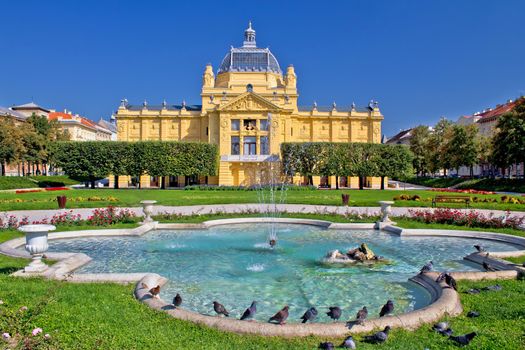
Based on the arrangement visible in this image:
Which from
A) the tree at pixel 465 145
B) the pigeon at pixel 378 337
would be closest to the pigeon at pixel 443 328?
the pigeon at pixel 378 337

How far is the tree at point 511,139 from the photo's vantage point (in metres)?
50.1

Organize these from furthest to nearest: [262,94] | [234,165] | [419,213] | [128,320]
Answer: [262,94]
[234,165]
[419,213]
[128,320]

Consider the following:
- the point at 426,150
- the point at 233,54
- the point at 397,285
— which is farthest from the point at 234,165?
the point at 397,285

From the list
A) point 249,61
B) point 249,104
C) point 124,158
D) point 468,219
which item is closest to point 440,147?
point 249,104

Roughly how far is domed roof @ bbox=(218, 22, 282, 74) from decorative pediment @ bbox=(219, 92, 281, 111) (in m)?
10.3

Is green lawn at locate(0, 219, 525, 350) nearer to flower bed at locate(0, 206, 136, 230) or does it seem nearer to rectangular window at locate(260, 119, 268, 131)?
flower bed at locate(0, 206, 136, 230)

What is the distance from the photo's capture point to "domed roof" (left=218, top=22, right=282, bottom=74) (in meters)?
70.3

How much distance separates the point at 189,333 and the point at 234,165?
54.5 meters

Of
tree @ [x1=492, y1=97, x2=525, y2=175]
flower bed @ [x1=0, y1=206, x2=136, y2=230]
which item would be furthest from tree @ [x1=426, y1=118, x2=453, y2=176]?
flower bed @ [x1=0, y1=206, x2=136, y2=230]

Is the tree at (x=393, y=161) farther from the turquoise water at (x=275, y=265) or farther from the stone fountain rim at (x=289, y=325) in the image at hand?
the stone fountain rim at (x=289, y=325)

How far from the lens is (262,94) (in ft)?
214

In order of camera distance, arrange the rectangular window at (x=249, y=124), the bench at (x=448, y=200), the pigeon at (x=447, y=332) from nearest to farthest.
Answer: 1. the pigeon at (x=447, y=332)
2. the bench at (x=448, y=200)
3. the rectangular window at (x=249, y=124)

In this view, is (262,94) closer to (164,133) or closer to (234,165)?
(234,165)

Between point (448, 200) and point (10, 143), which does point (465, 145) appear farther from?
point (10, 143)
